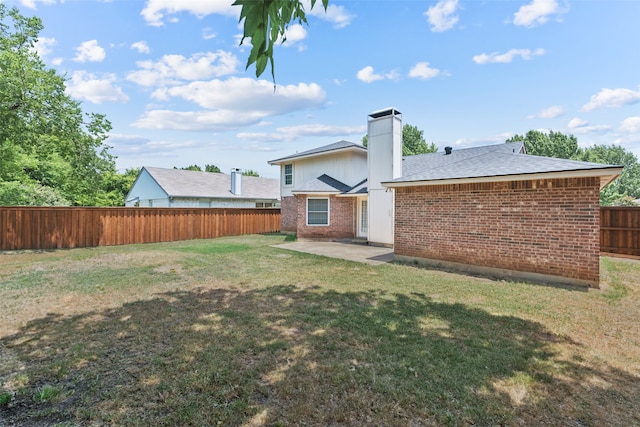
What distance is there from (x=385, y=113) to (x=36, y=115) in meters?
15.3

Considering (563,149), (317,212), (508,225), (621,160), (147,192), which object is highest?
(621,160)

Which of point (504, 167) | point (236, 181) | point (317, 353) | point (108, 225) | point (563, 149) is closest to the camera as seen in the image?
point (317, 353)

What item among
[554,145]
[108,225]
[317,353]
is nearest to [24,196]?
[108,225]

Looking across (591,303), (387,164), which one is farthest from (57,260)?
(591,303)

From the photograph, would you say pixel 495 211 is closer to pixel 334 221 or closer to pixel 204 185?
pixel 334 221

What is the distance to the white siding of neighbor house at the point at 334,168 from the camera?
1711cm

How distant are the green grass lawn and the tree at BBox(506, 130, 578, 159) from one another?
4608 centimetres

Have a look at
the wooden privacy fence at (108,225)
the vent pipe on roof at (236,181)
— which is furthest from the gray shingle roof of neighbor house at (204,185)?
the wooden privacy fence at (108,225)

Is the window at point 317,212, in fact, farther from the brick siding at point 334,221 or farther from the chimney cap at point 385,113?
the chimney cap at point 385,113

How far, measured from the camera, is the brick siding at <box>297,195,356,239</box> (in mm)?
16422

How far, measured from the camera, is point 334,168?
58.4 ft

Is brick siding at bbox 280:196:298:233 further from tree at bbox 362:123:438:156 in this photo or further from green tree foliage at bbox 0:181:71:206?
tree at bbox 362:123:438:156

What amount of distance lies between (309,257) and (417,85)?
29.3ft

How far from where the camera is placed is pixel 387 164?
43.5 feet
